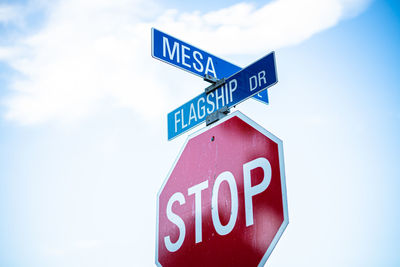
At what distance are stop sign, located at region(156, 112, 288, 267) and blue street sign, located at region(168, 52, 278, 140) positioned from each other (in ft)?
0.93

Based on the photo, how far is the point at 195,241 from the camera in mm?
1843

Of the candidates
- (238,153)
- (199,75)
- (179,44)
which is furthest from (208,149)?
(179,44)

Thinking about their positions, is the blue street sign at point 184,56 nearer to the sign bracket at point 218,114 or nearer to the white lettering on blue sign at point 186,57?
the white lettering on blue sign at point 186,57

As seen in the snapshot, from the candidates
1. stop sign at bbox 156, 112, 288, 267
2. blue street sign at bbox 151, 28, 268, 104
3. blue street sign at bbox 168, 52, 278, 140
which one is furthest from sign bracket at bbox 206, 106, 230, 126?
blue street sign at bbox 151, 28, 268, 104

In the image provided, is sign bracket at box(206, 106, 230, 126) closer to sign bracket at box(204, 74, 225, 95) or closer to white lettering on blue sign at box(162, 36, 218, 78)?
sign bracket at box(204, 74, 225, 95)

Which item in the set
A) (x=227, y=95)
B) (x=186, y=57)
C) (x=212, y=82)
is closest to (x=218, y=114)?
(x=227, y=95)

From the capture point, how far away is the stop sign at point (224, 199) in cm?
158

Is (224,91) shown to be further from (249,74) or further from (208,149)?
(208,149)

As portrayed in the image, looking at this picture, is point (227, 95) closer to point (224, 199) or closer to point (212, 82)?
point (212, 82)

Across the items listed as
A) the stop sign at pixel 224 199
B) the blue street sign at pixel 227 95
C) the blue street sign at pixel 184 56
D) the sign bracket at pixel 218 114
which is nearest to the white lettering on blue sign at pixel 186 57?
the blue street sign at pixel 184 56

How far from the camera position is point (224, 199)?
179cm

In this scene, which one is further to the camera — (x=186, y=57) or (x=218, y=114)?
(x=186, y=57)

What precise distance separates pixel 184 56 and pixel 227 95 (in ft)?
1.79

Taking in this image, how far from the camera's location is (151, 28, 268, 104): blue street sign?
2670 mm
